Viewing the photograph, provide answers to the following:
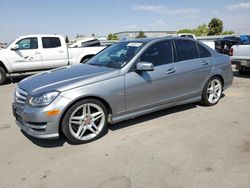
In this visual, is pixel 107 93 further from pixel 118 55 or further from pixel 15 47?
pixel 15 47

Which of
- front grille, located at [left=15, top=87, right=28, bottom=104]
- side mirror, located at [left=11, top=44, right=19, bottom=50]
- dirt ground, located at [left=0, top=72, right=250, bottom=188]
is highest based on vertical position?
side mirror, located at [left=11, top=44, right=19, bottom=50]

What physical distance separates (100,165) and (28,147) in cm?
130

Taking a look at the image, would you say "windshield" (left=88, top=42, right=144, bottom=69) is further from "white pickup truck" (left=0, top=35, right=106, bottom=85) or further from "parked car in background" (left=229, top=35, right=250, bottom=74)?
"white pickup truck" (left=0, top=35, right=106, bottom=85)

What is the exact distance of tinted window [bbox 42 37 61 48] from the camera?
9625 millimetres

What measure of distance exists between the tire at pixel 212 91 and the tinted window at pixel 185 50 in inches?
29.6

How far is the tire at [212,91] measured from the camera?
5027mm

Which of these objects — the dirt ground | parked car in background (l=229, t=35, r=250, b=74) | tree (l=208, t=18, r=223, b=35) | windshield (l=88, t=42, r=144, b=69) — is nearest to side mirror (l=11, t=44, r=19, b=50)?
the dirt ground

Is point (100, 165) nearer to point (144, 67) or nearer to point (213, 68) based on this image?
point (144, 67)

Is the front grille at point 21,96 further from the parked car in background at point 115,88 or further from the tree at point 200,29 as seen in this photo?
the tree at point 200,29

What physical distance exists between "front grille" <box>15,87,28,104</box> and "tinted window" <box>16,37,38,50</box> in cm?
625

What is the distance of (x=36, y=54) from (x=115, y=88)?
272 inches

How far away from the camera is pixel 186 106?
5262mm

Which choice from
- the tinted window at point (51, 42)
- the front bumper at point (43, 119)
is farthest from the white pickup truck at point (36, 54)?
the front bumper at point (43, 119)

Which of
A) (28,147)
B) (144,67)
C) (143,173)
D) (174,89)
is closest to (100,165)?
(143,173)
